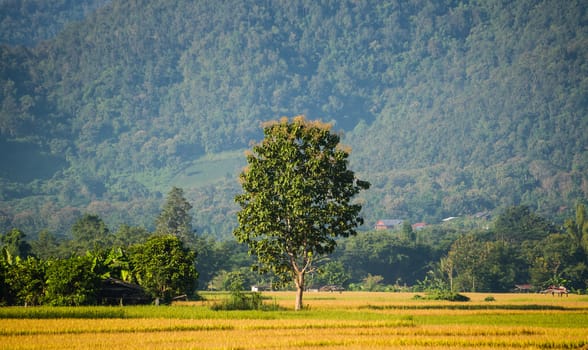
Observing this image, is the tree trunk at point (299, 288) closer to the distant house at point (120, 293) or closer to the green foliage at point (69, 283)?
the distant house at point (120, 293)

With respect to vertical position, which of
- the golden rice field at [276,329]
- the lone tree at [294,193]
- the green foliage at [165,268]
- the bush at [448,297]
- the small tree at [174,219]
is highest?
the small tree at [174,219]

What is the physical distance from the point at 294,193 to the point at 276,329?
1946 centimetres

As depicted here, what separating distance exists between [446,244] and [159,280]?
453 ft

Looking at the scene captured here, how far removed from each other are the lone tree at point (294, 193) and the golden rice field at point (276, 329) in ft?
26.0

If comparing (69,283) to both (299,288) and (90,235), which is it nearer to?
(299,288)

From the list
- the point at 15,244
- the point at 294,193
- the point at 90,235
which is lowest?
the point at 294,193

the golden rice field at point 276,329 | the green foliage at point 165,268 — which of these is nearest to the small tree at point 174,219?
the green foliage at point 165,268

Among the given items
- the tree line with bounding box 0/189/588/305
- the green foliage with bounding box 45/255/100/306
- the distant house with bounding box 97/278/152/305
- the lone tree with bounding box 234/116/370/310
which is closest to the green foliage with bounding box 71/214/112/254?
the tree line with bounding box 0/189/588/305

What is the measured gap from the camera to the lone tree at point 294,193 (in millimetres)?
69188

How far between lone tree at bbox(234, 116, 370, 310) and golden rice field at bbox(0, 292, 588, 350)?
7922mm

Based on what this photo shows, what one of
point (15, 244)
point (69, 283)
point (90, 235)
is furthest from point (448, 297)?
point (90, 235)

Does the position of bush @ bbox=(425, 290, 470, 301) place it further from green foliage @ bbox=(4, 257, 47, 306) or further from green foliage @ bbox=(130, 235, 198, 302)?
green foliage @ bbox=(4, 257, 47, 306)

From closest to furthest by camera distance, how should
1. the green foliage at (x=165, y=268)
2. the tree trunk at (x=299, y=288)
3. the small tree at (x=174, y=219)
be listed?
1. the green foliage at (x=165, y=268)
2. the tree trunk at (x=299, y=288)
3. the small tree at (x=174, y=219)

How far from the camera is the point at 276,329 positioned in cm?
5047
